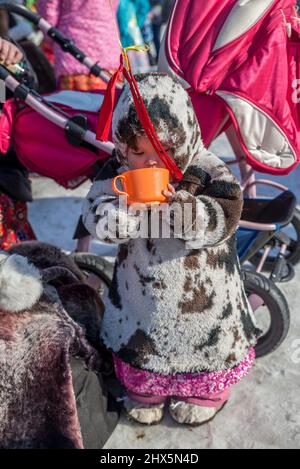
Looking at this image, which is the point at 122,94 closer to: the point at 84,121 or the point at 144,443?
the point at 84,121

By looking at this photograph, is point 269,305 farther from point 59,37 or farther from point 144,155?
point 59,37

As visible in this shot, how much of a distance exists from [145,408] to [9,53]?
1.27 meters

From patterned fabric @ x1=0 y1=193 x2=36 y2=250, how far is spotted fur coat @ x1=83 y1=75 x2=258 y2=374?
74cm

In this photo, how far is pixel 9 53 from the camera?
1.82 meters

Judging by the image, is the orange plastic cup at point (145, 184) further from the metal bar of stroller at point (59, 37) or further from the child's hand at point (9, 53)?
the metal bar of stroller at point (59, 37)

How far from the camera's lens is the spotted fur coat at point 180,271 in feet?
3.94

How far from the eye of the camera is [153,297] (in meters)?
1.35

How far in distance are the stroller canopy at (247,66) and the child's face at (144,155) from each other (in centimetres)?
46

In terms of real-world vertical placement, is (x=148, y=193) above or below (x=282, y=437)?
above

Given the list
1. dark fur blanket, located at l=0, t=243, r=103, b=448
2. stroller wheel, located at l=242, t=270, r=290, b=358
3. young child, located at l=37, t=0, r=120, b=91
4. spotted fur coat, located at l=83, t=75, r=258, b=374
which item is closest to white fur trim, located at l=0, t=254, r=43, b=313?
dark fur blanket, located at l=0, t=243, r=103, b=448

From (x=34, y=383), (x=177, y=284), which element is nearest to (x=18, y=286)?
(x=34, y=383)

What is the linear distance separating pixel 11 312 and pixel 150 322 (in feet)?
1.18

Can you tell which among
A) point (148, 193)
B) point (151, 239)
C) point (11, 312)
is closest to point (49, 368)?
point (11, 312)

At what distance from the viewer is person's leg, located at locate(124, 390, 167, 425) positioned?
1579 millimetres
